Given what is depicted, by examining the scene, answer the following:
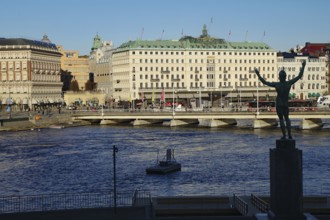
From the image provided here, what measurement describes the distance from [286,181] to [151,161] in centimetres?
4680

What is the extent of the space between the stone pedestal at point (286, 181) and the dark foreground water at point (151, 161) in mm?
22057

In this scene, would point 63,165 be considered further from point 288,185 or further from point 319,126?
point 319,126

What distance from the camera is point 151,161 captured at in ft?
251

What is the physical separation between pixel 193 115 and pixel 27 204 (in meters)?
88.5

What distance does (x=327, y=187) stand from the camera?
5534cm

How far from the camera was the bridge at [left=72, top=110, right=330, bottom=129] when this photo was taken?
121812mm

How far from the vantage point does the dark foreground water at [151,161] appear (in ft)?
189

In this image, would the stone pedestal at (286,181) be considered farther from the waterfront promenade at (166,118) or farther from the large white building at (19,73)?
the large white building at (19,73)

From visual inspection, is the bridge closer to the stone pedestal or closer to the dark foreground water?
the dark foreground water

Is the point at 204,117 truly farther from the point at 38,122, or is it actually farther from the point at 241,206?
the point at 241,206

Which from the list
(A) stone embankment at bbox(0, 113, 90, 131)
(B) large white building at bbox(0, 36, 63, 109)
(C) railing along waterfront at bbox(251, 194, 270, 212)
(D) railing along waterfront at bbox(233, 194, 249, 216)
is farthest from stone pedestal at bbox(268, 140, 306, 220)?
(B) large white building at bbox(0, 36, 63, 109)

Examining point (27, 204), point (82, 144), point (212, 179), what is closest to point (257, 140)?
point (82, 144)

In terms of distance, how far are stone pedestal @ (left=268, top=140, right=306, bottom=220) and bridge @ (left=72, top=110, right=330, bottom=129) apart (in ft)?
296

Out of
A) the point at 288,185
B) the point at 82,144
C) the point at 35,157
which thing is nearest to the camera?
the point at 288,185
